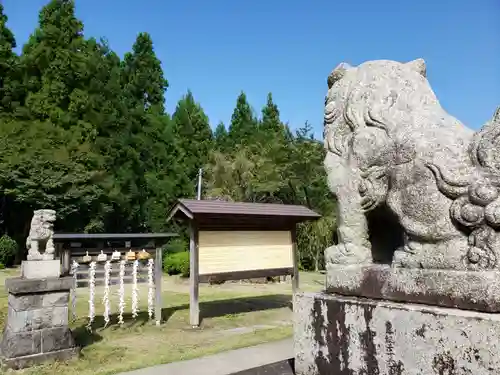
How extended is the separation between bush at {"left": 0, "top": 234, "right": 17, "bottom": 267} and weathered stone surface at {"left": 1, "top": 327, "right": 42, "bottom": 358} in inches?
659

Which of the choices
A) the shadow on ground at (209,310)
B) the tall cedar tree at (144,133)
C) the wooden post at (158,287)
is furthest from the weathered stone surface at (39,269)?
the tall cedar tree at (144,133)

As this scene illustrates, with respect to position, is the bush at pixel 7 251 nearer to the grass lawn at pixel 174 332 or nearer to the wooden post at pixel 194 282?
the grass lawn at pixel 174 332

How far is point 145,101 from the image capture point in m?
32.0

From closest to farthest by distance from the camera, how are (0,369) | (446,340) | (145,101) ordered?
(446,340), (0,369), (145,101)

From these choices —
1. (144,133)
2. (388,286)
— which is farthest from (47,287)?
(144,133)

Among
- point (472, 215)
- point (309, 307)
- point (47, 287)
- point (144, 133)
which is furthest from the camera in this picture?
point (144, 133)

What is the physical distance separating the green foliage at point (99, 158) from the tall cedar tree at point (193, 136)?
330 millimetres

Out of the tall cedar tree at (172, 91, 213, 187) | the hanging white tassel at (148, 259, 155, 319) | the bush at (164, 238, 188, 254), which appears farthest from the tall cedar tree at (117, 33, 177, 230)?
the hanging white tassel at (148, 259, 155, 319)

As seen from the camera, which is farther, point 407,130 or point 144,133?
point 144,133

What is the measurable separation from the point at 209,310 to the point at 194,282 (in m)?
2.04

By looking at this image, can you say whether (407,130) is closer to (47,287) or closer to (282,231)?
(47,287)

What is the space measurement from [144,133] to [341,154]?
27735mm

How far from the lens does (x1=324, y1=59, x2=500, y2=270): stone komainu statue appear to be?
194cm

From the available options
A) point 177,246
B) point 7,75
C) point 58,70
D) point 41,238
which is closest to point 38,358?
point 41,238
